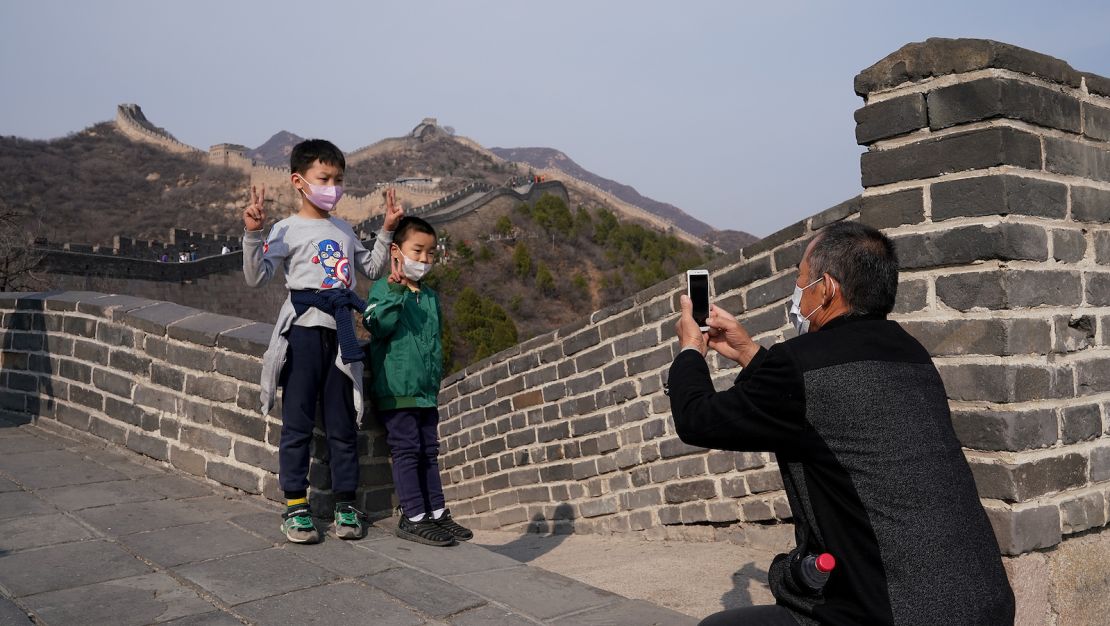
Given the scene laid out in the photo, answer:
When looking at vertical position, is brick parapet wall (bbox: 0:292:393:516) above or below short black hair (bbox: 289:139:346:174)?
below

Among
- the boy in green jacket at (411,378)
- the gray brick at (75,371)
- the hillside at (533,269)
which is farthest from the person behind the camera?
the hillside at (533,269)

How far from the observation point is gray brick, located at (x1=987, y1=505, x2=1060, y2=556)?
2980mm

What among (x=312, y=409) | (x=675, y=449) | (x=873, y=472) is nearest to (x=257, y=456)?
(x=312, y=409)

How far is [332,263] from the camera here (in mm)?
3924

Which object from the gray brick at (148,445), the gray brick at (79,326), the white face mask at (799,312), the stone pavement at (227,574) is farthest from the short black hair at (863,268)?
the gray brick at (79,326)

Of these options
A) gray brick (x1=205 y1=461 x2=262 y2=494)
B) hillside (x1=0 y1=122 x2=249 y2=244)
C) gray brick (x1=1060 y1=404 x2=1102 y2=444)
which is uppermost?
hillside (x1=0 y1=122 x2=249 y2=244)

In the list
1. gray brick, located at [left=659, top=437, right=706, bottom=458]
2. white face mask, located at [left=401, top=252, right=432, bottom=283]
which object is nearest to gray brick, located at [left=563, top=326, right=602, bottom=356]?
gray brick, located at [left=659, top=437, right=706, bottom=458]

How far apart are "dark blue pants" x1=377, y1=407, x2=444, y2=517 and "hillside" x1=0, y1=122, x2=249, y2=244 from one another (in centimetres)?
4336

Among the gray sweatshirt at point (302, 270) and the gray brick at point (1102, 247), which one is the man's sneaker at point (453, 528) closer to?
the gray sweatshirt at point (302, 270)

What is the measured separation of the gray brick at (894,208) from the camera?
3.21m

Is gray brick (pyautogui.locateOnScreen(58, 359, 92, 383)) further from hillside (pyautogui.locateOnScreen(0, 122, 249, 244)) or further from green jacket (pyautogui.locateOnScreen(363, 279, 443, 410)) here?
hillside (pyautogui.locateOnScreen(0, 122, 249, 244))

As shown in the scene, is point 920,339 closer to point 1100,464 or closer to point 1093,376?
point 1093,376

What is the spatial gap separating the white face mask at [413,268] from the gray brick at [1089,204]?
109 inches

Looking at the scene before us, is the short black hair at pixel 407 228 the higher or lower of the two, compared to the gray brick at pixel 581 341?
higher
